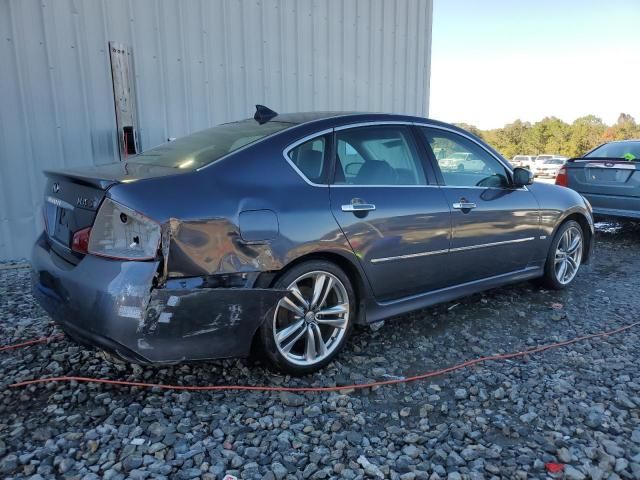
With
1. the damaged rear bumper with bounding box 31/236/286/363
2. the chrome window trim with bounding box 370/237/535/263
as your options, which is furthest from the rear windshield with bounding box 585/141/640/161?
the damaged rear bumper with bounding box 31/236/286/363

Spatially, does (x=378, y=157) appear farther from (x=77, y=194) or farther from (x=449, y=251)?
(x=77, y=194)

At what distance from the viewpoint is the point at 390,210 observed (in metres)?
3.03

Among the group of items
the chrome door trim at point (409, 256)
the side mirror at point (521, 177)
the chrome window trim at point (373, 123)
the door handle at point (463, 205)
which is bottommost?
the chrome door trim at point (409, 256)

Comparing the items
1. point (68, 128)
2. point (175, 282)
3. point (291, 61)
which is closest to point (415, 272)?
point (175, 282)

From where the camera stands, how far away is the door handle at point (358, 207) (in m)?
2.84

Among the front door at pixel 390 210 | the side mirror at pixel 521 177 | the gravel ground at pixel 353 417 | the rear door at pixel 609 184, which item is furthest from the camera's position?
the rear door at pixel 609 184

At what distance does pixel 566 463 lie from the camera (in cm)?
213

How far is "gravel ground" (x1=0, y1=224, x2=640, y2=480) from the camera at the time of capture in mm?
2084

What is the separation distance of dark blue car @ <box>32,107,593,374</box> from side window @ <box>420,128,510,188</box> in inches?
0.5

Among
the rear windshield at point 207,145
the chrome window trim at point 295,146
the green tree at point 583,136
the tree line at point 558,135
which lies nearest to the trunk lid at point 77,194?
the rear windshield at point 207,145

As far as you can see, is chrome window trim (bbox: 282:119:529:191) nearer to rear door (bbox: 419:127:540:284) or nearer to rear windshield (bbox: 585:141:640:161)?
rear door (bbox: 419:127:540:284)

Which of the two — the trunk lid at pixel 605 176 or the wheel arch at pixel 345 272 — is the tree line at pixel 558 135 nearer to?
the trunk lid at pixel 605 176

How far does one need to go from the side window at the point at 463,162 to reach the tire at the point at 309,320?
4.09ft

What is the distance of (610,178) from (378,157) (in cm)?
518
